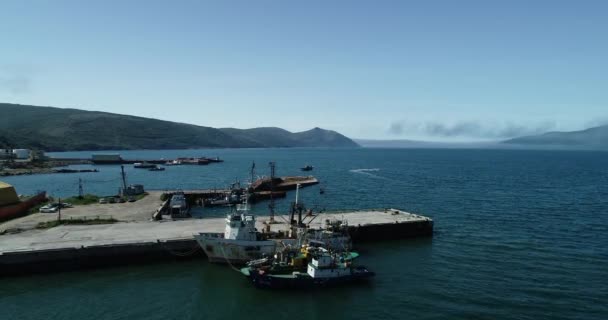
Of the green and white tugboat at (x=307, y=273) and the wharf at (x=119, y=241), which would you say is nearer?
the green and white tugboat at (x=307, y=273)

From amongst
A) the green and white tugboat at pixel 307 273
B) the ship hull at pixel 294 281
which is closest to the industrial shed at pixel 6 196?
the green and white tugboat at pixel 307 273

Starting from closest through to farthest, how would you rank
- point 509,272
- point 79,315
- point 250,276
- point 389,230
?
point 79,315 → point 250,276 → point 509,272 → point 389,230

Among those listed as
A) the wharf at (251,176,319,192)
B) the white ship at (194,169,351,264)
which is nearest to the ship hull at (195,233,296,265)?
the white ship at (194,169,351,264)

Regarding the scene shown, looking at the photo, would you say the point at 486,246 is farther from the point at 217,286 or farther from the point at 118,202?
the point at 118,202

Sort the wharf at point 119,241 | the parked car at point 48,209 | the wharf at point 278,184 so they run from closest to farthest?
the wharf at point 119,241
the parked car at point 48,209
the wharf at point 278,184

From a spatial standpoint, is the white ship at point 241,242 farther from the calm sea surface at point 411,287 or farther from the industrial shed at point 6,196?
the industrial shed at point 6,196

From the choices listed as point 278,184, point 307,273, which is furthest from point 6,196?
point 278,184

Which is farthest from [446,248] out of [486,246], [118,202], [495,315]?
[118,202]

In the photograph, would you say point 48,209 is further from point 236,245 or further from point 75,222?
point 236,245

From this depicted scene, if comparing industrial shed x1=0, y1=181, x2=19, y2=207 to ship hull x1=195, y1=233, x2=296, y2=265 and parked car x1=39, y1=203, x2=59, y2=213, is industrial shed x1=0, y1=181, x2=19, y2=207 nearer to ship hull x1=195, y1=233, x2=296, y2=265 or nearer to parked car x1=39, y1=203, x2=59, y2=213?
parked car x1=39, y1=203, x2=59, y2=213
